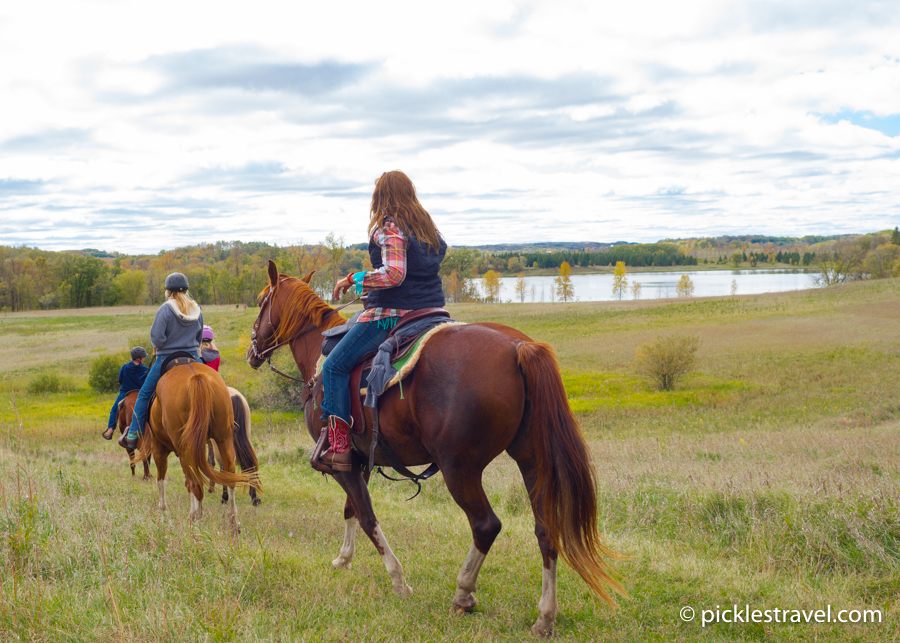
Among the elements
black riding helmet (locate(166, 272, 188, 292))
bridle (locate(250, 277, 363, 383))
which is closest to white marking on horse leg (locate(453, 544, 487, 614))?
bridle (locate(250, 277, 363, 383))

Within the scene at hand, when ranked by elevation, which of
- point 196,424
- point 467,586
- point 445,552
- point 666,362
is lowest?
point 666,362

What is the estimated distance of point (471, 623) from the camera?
419 cm

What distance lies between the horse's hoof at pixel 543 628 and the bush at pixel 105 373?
33181 millimetres

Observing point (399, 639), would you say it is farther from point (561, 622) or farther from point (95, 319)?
point (95, 319)

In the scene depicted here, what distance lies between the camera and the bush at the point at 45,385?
106 feet

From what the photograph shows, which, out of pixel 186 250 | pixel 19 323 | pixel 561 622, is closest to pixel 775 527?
pixel 561 622

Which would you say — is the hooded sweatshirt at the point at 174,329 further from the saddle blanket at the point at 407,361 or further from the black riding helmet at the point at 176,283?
the saddle blanket at the point at 407,361

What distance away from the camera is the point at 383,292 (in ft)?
15.9

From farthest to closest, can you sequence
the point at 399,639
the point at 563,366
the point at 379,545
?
1. the point at 563,366
2. the point at 379,545
3. the point at 399,639

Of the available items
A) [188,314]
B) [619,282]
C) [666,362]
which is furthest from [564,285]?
[188,314]

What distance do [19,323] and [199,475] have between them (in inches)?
3294

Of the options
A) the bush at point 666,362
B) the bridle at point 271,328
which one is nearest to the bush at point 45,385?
the bush at point 666,362

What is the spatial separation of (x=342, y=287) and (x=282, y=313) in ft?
4.33

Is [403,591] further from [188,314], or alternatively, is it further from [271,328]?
[188,314]
